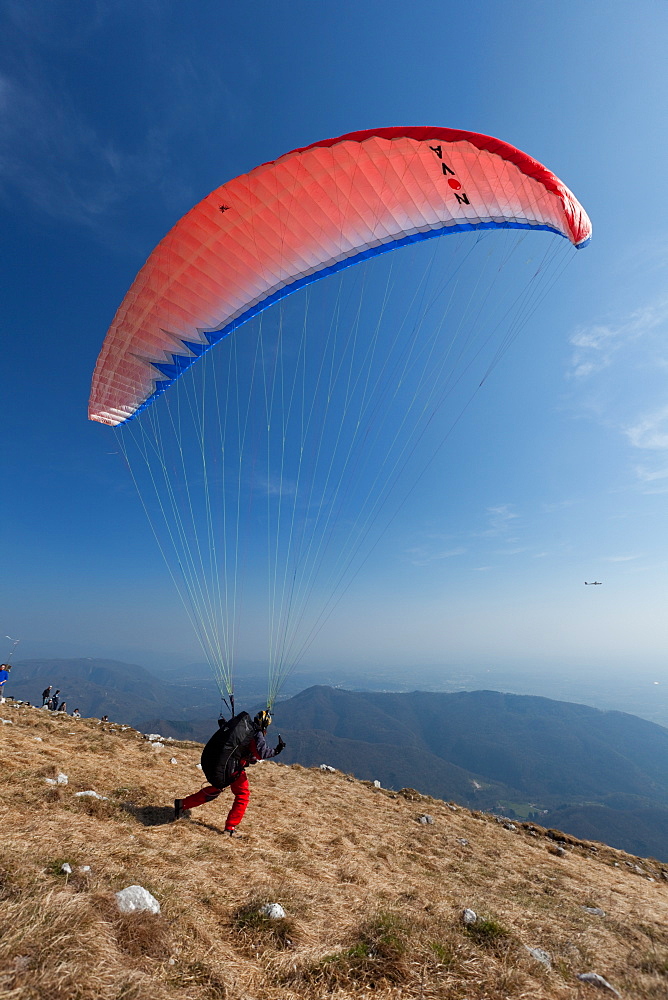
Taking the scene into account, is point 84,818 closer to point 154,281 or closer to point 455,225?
point 154,281

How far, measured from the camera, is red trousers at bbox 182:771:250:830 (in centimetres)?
710

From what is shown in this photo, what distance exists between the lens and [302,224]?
9.77m

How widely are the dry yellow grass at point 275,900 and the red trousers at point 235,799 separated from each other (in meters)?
0.29

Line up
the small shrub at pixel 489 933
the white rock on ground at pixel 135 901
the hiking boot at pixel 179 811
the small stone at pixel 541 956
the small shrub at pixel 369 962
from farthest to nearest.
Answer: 1. the hiking boot at pixel 179 811
2. the small shrub at pixel 489 933
3. the small stone at pixel 541 956
4. the white rock on ground at pixel 135 901
5. the small shrub at pixel 369 962

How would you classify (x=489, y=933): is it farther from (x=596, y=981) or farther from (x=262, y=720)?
(x=262, y=720)

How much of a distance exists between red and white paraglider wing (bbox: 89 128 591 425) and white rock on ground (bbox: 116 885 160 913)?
35.5 feet

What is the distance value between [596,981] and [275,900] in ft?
10.9

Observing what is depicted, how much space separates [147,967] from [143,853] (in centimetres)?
246

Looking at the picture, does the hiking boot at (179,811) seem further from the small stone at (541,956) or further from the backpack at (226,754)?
the small stone at (541,956)

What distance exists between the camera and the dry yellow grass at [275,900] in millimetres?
3238

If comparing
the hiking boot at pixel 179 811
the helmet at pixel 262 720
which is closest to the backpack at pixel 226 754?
the helmet at pixel 262 720

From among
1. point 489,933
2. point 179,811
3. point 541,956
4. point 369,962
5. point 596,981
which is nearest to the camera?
point 369,962

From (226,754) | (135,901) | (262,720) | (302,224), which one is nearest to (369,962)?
(135,901)

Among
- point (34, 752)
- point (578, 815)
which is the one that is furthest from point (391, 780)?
point (34, 752)
